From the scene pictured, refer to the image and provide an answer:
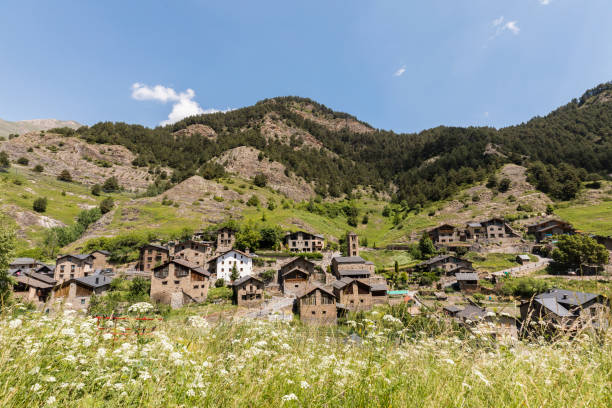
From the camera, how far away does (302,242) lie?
72.6 meters

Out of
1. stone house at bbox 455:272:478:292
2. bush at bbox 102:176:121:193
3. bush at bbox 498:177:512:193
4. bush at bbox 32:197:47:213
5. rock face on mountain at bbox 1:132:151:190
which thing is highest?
rock face on mountain at bbox 1:132:151:190

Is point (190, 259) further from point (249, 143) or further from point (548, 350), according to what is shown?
point (249, 143)

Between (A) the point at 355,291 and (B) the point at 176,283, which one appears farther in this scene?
(A) the point at 355,291

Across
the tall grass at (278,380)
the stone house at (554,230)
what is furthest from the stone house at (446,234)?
the tall grass at (278,380)

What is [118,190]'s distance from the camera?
4619 inches

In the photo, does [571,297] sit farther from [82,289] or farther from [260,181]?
[260,181]

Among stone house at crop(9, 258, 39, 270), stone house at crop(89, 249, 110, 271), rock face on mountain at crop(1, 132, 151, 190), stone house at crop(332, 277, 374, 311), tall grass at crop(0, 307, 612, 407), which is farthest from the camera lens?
rock face on mountain at crop(1, 132, 151, 190)

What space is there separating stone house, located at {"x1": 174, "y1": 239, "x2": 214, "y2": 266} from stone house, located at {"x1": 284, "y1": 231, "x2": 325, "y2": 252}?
21868 millimetres

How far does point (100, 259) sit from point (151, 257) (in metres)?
11.9

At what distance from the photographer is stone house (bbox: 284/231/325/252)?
7176 centimetres

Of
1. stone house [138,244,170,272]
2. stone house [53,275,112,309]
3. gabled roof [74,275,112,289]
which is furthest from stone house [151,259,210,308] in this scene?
stone house [138,244,170,272]

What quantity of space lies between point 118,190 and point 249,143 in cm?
7543

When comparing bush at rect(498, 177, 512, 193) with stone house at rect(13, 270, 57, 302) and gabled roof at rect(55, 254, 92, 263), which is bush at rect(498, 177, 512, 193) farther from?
stone house at rect(13, 270, 57, 302)

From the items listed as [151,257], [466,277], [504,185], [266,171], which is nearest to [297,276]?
[151,257]
